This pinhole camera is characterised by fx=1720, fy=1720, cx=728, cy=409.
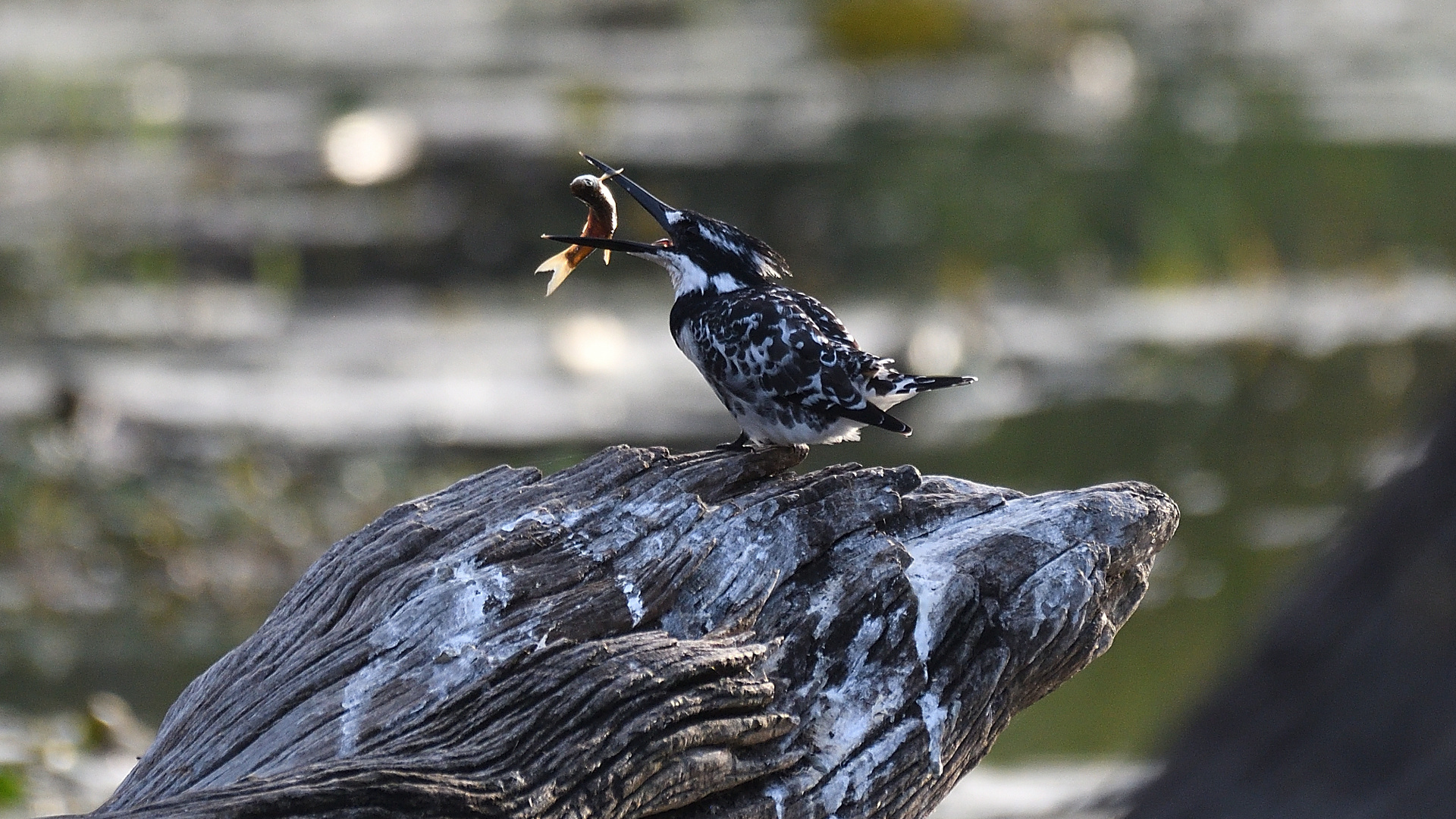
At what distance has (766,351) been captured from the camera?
Answer: 13.9 ft

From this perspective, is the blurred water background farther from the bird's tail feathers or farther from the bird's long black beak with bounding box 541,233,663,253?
the bird's long black beak with bounding box 541,233,663,253

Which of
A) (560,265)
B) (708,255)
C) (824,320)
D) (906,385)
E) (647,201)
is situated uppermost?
(647,201)

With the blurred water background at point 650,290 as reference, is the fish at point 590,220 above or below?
below

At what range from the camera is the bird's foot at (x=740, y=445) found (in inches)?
165

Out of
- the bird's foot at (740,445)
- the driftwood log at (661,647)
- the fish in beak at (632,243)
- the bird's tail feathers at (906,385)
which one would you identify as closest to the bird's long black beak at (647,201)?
the fish in beak at (632,243)

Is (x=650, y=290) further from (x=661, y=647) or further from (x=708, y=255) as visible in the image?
(x=661, y=647)

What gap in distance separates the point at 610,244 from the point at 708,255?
0.95 ft

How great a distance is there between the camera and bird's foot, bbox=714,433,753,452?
418 cm

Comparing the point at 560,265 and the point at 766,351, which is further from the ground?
the point at 560,265

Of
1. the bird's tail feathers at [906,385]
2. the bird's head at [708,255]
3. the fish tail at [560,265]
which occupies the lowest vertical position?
the bird's tail feathers at [906,385]

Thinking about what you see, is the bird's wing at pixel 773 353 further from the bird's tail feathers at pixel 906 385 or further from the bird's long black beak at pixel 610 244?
the bird's long black beak at pixel 610 244

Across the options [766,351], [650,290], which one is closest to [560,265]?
[766,351]

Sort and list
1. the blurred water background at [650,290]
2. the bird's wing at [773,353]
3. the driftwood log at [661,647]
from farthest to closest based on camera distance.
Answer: the blurred water background at [650,290] < the bird's wing at [773,353] < the driftwood log at [661,647]

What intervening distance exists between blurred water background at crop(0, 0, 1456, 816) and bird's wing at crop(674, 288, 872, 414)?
4.39 ft
